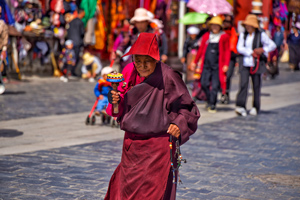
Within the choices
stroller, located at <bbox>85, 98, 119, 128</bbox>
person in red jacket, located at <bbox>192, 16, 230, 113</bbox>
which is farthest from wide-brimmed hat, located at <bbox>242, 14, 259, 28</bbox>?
stroller, located at <bbox>85, 98, 119, 128</bbox>

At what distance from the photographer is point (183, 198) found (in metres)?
6.08

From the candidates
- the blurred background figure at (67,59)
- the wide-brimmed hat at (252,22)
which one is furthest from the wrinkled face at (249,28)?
the blurred background figure at (67,59)

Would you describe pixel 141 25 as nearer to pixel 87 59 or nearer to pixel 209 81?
pixel 209 81

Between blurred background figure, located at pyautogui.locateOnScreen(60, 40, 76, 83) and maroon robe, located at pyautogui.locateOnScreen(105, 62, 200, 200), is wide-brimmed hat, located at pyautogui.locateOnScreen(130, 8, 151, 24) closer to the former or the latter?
maroon robe, located at pyautogui.locateOnScreen(105, 62, 200, 200)

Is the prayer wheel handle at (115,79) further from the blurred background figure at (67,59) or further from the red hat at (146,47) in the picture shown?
the blurred background figure at (67,59)

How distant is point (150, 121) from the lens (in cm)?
451

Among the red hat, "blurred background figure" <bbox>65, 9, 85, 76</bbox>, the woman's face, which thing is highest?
the red hat

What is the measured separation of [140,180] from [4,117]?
6961 millimetres

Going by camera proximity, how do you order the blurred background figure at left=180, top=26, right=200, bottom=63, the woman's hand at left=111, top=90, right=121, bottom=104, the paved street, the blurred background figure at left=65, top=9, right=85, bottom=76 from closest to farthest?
the woman's hand at left=111, top=90, right=121, bottom=104 < the paved street < the blurred background figure at left=180, top=26, right=200, bottom=63 < the blurred background figure at left=65, top=9, right=85, bottom=76

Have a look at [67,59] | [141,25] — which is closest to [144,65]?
[141,25]

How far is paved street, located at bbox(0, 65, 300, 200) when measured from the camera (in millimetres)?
6371

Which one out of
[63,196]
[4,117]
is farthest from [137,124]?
[4,117]

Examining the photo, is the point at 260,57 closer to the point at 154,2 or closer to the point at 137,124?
the point at 137,124

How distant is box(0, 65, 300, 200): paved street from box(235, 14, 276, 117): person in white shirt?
567 millimetres
